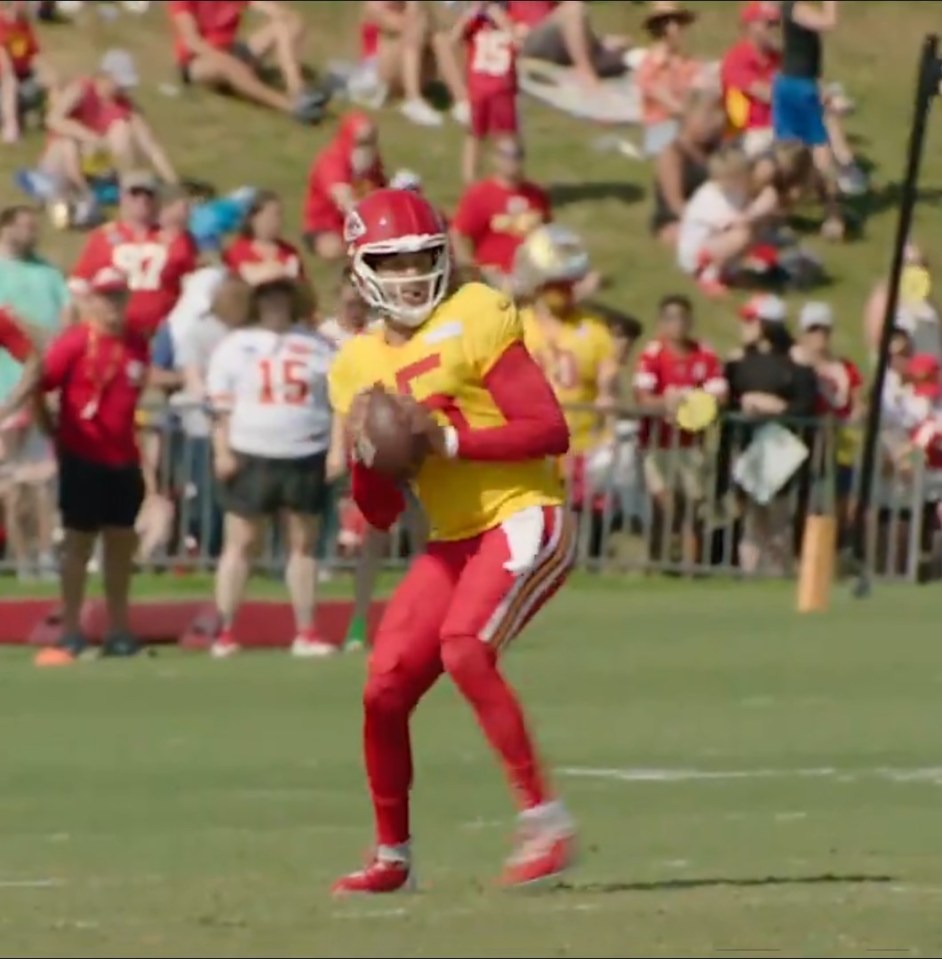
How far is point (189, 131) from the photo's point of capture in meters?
29.3

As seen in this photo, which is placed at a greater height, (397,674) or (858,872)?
(397,674)

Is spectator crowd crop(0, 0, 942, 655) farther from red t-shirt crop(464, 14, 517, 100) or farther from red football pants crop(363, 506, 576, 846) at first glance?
red football pants crop(363, 506, 576, 846)

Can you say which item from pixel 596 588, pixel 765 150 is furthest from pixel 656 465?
pixel 765 150

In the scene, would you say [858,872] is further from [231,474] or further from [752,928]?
[231,474]

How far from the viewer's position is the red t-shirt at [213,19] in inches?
1136

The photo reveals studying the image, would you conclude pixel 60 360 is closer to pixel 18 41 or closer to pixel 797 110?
pixel 18 41

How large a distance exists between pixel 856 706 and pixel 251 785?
3.68 m

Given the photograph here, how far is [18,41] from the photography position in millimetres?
27297

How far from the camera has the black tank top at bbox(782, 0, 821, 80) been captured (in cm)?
2773

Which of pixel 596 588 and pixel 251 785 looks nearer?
pixel 251 785

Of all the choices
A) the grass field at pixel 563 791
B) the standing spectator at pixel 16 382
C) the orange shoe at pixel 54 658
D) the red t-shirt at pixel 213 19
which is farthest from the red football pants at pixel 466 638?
the red t-shirt at pixel 213 19

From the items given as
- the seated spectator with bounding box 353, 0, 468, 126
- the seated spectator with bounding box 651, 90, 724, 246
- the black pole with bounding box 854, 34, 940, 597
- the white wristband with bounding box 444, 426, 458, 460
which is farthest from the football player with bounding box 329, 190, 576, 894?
the seated spectator with bounding box 353, 0, 468, 126

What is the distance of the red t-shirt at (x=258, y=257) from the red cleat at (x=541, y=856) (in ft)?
44.0

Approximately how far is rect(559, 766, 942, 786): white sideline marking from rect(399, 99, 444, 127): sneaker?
17.0 meters
